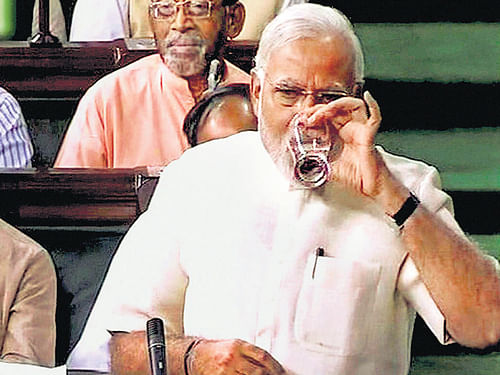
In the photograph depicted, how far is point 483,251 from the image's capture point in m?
1.25

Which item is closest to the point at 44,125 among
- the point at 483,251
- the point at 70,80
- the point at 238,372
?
the point at 70,80

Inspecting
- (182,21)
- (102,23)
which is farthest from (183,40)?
(102,23)

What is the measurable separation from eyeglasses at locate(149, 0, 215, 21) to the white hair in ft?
0.57

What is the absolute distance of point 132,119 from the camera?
1.42 meters

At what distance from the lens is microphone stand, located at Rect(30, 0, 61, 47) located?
4.86 ft

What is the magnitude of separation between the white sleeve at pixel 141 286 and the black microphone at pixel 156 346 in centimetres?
4

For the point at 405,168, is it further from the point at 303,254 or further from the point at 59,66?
the point at 59,66

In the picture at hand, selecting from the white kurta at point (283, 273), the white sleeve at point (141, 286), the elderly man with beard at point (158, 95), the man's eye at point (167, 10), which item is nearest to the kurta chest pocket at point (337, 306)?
the white kurta at point (283, 273)

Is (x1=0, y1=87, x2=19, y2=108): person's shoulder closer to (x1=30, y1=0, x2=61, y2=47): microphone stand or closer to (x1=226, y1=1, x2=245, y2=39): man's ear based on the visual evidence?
(x1=30, y1=0, x2=61, y2=47): microphone stand

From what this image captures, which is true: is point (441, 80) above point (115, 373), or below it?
above

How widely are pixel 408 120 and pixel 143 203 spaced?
0.99ft

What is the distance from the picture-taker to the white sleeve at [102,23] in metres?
1.51

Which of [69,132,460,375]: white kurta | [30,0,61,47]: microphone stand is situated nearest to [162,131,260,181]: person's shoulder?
[69,132,460,375]: white kurta

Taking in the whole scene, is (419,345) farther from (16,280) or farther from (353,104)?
(16,280)
